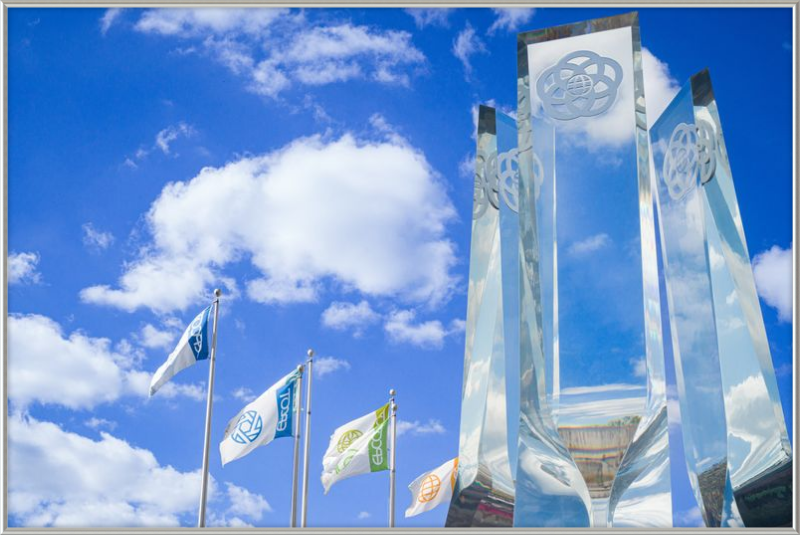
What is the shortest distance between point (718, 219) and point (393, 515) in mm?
12783

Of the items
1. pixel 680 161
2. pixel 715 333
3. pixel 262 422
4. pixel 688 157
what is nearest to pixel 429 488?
pixel 262 422

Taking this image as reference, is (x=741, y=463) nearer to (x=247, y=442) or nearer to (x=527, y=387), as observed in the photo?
(x=527, y=387)

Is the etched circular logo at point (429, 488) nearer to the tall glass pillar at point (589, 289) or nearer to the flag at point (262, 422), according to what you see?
the flag at point (262, 422)

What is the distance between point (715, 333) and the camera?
18.0 m

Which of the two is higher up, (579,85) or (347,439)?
(579,85)

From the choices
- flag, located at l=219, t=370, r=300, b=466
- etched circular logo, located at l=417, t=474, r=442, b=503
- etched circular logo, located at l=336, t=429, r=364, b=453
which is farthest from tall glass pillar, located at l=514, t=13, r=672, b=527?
etched circular logo, located at l=417, t=474, r=442, b=503

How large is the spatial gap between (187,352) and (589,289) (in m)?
8.99

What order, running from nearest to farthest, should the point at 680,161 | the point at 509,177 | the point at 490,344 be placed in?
the point at 680,161 < the point at 490,344 < the point at 509,177

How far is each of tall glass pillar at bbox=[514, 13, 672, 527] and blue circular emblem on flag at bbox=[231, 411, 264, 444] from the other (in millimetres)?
6452

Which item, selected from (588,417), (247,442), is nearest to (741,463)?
(588,417)

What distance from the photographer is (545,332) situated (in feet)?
59.6

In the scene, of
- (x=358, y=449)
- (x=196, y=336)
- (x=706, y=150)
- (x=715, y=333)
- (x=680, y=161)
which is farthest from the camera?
(x=358, y=449)

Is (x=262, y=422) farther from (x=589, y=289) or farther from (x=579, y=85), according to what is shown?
(x=579, y=85)

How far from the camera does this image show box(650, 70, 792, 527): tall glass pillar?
663 inches
